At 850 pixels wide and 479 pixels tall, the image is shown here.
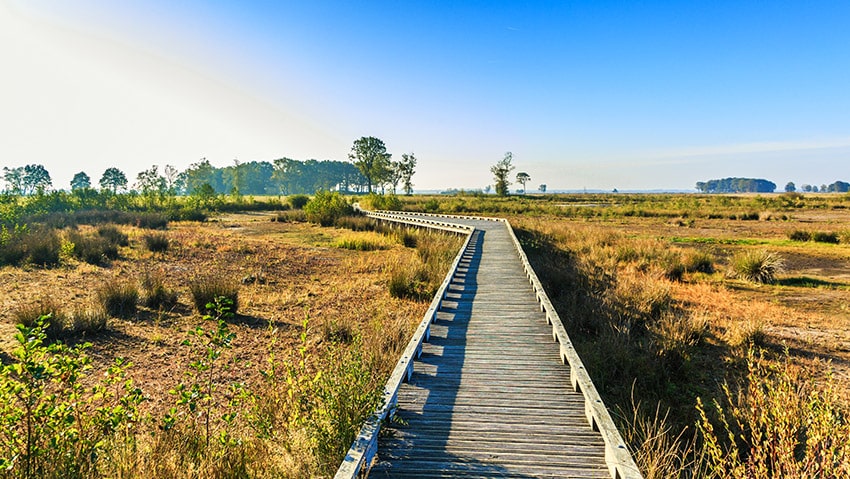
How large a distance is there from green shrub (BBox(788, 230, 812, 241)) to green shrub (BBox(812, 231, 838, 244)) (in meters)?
0.30

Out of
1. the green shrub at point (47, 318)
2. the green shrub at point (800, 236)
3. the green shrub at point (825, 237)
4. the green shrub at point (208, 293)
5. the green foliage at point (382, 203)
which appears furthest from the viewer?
the green foliage at point (382, 203)

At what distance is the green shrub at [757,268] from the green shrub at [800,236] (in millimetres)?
11597

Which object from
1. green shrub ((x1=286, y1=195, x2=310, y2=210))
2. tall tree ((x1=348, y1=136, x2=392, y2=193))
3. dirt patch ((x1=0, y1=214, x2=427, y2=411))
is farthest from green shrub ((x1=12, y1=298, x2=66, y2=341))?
tall tree ((x1=348, y1=136, x2=392, y2=193))

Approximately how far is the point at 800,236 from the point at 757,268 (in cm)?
A: 1293

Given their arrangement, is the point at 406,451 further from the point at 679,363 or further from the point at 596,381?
the point at 679,363

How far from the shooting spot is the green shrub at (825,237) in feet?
68.9

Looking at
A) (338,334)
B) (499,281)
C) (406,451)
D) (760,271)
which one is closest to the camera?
(406,451)

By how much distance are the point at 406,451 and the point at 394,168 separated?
85125mm

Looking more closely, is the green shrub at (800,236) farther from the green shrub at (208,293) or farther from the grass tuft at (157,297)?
the grass tuft at (157,297)

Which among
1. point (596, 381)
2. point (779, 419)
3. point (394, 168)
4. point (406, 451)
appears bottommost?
point (596, 381)

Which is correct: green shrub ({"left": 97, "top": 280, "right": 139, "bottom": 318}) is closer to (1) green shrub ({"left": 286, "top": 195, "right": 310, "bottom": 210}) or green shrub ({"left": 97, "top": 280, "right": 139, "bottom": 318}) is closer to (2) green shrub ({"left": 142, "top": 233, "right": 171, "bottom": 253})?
(2) green shrub ({"left": 142, "top": 233, "right": 171, "bottom": 253})

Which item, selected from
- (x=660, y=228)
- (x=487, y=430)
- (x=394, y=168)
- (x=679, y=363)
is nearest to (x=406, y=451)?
(x=487, y=430)

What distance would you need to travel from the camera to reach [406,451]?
11.7 ft

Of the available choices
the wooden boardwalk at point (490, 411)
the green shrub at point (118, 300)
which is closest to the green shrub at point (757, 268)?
the wooden boardwalk at point (490, 411)
